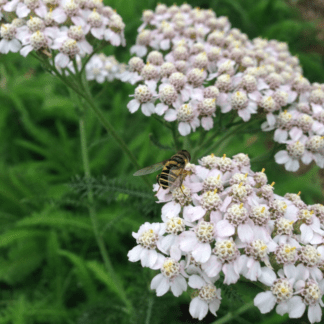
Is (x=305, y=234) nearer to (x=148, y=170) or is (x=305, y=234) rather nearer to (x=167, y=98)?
(x=148, y=170)

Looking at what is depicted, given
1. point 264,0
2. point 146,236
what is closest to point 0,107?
point 146,236

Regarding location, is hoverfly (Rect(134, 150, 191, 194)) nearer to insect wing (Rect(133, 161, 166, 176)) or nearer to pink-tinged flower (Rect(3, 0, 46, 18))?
insect wing (Rect(133, 161, 166, 176))

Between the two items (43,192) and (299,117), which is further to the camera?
(43,192)

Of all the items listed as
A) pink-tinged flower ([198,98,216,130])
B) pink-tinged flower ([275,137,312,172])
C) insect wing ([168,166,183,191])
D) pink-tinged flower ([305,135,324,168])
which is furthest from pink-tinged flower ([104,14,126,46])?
pink-tinged flower ([305,135,324,168])

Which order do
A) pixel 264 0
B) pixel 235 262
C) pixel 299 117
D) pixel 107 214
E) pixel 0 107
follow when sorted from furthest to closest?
pixel 264 0
pixel 0 107
pixel 107 214
pixel 299 117
pixel 235 262

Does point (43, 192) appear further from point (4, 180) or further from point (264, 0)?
point (264, 0)

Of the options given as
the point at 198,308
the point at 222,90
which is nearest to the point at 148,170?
the point at 198,308

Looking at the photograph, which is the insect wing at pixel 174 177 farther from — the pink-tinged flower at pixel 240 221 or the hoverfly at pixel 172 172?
the pink-tinged flower at pixel 240 221
